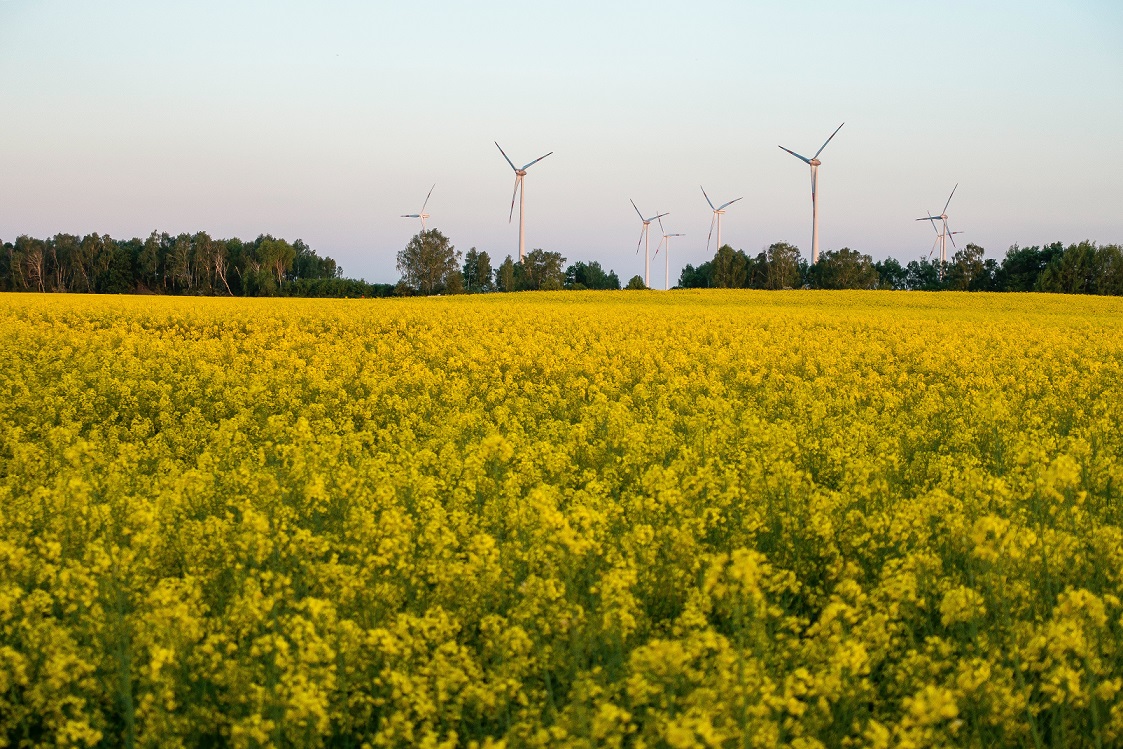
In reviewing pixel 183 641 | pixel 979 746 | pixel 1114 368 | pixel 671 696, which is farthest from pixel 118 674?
pixel 1114 368

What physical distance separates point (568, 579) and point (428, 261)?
102m

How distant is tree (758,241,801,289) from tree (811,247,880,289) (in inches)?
307

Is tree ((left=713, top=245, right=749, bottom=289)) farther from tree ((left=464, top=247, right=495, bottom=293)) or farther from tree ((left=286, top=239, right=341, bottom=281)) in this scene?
tree ((left=286, top=239, right=341, bottom=281))

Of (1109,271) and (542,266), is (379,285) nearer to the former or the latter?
(542,266)

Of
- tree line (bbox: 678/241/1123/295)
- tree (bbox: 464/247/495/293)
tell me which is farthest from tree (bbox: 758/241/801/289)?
tree (bbox: 464/247/495/293)

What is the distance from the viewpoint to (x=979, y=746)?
3.93 meters

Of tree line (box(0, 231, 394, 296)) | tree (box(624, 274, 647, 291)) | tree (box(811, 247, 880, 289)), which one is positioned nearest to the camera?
tree (box(624, 274, 647, 291))

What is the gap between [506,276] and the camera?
97.4 metres

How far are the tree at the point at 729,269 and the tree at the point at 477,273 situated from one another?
2782cm

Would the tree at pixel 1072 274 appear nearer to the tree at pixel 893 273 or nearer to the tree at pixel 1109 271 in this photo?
the tree at pixel 1109 271

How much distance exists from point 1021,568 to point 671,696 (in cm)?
303

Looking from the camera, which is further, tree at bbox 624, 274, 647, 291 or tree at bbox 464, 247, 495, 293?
tree at bbox 464, 247, 495, 293

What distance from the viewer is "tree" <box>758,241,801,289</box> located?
336 feet

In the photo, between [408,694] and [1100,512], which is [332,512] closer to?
[408,694]
